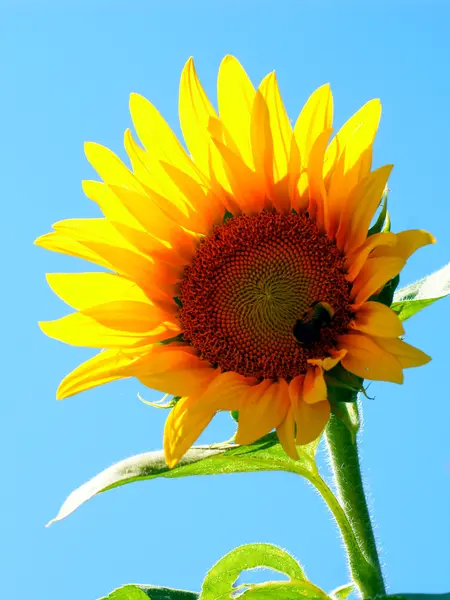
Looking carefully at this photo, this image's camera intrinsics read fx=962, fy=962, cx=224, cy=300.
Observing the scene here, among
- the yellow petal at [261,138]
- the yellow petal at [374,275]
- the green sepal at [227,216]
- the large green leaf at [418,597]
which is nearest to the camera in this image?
the large green leaf at [418,597]

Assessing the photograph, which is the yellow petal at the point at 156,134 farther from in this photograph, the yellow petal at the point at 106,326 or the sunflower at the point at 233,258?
the yellow petal at the point at 106,326

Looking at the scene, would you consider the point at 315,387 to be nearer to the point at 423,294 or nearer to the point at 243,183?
the point at 423,294

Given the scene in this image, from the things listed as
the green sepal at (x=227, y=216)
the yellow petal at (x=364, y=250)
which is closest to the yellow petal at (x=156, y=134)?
the green sepal at (x=227, y=216)

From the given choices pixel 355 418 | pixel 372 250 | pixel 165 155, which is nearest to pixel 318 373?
pixel 355 418

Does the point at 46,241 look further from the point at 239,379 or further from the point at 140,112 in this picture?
the point at 239,379

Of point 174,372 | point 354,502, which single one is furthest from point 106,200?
point 354,502

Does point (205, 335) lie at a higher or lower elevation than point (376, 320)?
higher
